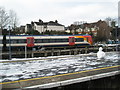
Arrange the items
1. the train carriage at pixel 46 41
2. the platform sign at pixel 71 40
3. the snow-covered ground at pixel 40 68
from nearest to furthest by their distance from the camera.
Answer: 1. the snow-covered ground at pixel 40 68
2. the train carriage at pixel 46 41
3. the platform sign at pixel 71 40

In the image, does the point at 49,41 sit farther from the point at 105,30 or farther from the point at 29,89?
the point at 105,30

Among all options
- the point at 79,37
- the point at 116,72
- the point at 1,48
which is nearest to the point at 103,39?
the point at 79,37

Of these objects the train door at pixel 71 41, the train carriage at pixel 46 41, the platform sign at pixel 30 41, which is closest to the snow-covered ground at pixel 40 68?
the train carriage at pixel 46 41

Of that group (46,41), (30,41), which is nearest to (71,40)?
(46,41)

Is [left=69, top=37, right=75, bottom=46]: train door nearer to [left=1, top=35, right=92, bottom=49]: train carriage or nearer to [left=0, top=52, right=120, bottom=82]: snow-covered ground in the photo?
[left=1, top=35, right=92, bottom=49]: train carriage

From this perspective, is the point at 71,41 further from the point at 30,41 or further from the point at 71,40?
the point at 30,41

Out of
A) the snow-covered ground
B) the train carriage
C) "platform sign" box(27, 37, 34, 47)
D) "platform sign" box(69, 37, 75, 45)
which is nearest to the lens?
the snow-covered ground

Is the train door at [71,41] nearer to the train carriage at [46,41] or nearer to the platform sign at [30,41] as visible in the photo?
the train carriage at [46,41]

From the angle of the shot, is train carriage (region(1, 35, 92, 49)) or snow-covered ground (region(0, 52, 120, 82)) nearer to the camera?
snow-covered ground (region(0, 52, 120, 82))

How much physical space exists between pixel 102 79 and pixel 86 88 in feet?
3.75

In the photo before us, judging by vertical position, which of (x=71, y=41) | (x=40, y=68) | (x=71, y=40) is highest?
(x=71, y=40)

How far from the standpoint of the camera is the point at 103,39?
56062mm

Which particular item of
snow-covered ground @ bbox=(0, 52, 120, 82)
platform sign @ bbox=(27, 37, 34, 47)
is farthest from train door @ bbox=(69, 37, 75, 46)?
snow-covered ground @ bbox=(0, 52, 120, 82)

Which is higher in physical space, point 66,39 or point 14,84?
point 66,39
